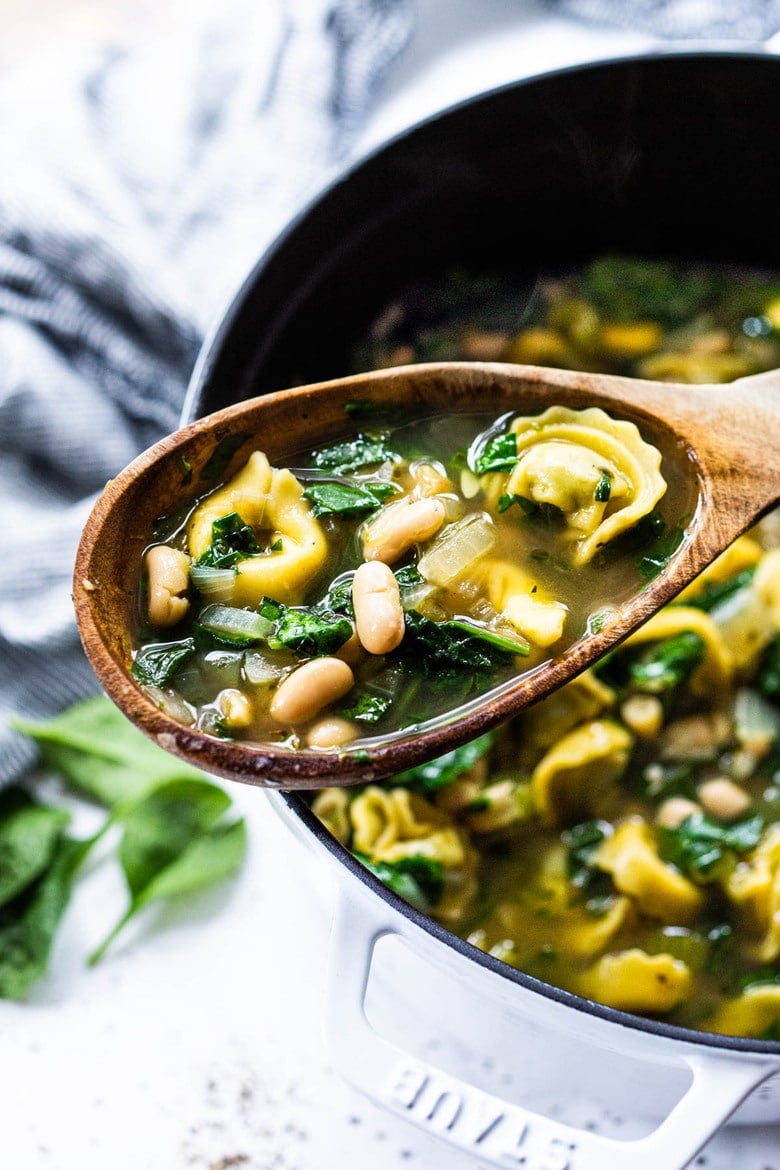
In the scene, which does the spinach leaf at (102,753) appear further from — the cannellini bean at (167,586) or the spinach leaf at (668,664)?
the spinach leaf at (668,664)

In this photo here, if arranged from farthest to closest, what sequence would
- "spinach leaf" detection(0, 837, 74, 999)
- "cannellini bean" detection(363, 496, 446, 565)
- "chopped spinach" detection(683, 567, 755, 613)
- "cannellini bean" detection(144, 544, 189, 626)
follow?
"chopped spinach" detection(683, 567, 755, 613) → "spinach leaf" detection(0, 837, 74, 999) → "cannellini bean" detection(363, 496, 446, 565) → "cannellini bean" detection(144, 544, 189, 626)

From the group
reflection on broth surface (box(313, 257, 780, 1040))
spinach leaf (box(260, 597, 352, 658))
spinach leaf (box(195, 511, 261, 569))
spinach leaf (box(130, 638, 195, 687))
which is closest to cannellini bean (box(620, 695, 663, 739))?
reflection on broth surface (box(313, 257, 780, 1040))

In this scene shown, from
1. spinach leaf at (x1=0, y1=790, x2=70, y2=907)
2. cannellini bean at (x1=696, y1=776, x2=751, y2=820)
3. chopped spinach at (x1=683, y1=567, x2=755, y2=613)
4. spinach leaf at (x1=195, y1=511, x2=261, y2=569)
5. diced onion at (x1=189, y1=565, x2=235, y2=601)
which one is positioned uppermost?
spinach leaf at (x1=195, y1=511, x2=261, y2=569)

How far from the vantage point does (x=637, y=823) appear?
123 inches

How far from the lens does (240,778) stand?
207cm

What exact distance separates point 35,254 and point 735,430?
2162mm

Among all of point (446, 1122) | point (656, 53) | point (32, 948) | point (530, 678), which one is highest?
point (656, 53)

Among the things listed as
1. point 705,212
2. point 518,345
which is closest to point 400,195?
point 518,345

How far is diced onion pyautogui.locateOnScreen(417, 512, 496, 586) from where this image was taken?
2.34m

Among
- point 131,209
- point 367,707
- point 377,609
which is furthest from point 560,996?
point 131,209

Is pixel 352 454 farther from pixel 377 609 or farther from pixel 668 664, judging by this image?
pixel 668 664

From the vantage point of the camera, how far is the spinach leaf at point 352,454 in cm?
250

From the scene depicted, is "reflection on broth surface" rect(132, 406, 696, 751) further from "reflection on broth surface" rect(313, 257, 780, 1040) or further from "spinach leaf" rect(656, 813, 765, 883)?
"spinach leaf" rect(656, 813, 765, 883)

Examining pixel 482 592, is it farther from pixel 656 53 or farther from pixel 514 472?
pixel 656 53
